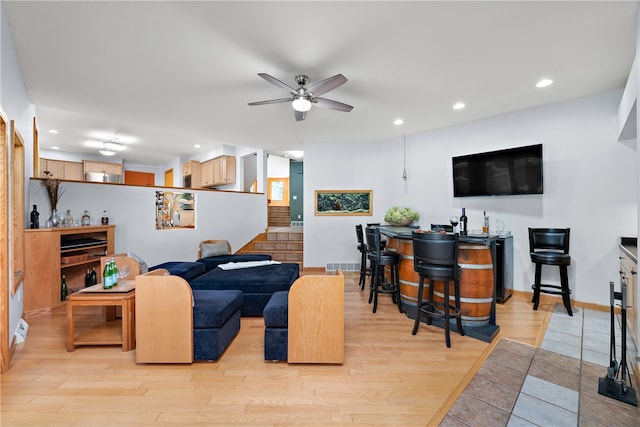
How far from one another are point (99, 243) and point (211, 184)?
3.61m

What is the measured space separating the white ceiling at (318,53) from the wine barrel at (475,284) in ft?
6.30

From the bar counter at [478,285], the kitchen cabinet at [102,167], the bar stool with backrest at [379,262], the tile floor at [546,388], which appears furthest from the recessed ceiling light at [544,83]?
the kitchen cabinet at [102,167]

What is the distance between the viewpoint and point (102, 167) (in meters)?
7.72

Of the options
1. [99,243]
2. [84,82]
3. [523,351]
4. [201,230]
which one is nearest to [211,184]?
[201,230]

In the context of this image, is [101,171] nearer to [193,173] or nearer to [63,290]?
[193,173]

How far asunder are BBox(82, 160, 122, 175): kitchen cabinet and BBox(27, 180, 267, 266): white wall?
451 cm

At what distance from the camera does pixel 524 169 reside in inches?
150

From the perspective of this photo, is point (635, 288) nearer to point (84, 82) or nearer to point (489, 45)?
point (489, 45)

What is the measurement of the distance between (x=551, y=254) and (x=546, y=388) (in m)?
2.01

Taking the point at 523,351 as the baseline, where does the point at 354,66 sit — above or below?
above

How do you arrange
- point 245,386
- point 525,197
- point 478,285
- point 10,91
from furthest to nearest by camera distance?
point 525,197 < point 478,285 < point 10,91 < point 245,386

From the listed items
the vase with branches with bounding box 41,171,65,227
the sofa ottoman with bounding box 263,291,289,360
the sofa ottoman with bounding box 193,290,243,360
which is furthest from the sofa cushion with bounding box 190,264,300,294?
the vase with branches with bounding box 41,171,65,227

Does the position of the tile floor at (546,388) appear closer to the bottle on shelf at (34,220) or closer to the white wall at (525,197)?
the white wall at (525,197)

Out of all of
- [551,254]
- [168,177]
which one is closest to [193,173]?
[168,177]
